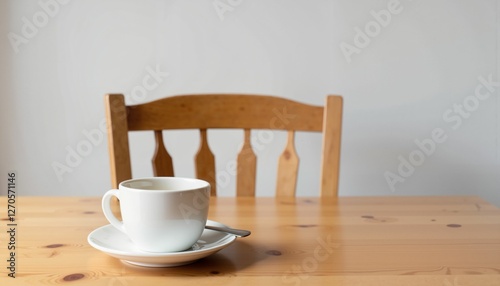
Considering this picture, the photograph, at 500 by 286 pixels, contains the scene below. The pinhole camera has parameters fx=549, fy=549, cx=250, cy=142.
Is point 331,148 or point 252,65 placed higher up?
point 252,65

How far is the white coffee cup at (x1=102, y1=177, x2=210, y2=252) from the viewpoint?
52cm

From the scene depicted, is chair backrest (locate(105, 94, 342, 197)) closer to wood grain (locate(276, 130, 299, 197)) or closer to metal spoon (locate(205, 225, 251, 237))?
wood grain (locate(276, 130, 299, 197))

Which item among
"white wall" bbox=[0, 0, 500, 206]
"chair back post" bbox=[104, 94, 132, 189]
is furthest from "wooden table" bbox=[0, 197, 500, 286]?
"white wall" bbox=[0, 0, 500, 206]

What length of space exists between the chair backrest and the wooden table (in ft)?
0.63

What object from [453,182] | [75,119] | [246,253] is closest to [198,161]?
[246,253]

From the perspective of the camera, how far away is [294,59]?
5.06ft

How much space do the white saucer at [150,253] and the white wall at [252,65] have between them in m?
0.97

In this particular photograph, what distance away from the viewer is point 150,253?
0.51 metres

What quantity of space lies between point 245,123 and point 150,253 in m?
0.62

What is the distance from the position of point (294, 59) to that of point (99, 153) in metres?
0.61

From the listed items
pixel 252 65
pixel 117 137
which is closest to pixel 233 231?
pixel 117 137

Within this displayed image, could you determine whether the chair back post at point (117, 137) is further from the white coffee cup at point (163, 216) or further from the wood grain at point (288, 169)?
the white coffee cup at point (163, 216)

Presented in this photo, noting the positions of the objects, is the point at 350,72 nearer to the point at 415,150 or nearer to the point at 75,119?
the point at 415,150

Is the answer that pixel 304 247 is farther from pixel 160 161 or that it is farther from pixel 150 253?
pixel 160 161
